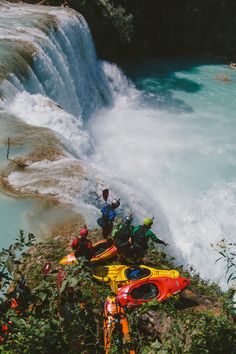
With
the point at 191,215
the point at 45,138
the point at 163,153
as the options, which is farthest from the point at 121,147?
the point at 45,138

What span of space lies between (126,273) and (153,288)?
0.51 metres

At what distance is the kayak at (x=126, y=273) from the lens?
6.10 metres

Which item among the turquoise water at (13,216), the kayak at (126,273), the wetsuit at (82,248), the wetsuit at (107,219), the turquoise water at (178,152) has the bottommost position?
the turquoise water at (178,152)

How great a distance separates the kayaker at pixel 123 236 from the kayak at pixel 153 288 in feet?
2.93

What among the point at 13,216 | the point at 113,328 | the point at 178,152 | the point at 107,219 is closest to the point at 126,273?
the point at 107,219

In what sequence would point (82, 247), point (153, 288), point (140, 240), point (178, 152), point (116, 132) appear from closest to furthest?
point (153, 288), point (82, 247), point (140, 240), point (178, 152), point (116, 132)

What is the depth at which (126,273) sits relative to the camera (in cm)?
621

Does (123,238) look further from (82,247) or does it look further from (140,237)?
(82,247)


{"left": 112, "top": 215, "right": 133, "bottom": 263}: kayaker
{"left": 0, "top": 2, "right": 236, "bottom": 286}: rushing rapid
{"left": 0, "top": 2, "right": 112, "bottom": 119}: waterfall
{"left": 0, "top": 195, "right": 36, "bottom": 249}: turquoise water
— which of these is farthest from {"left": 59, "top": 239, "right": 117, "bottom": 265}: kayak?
{"left": 0, "top": 2, "right": 112, "bottom": 119}: waterfall

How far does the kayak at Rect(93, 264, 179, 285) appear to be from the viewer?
6104 millimetres

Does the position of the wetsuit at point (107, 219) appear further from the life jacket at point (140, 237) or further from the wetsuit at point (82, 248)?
the wetsuit at point (82, 248)

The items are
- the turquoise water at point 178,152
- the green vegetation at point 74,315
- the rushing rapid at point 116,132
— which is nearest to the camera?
the green vegetation at point 74,315

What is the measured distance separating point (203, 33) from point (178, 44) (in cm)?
205

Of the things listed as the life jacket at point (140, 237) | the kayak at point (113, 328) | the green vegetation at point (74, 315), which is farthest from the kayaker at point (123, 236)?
the kayak at point (113, 328)
